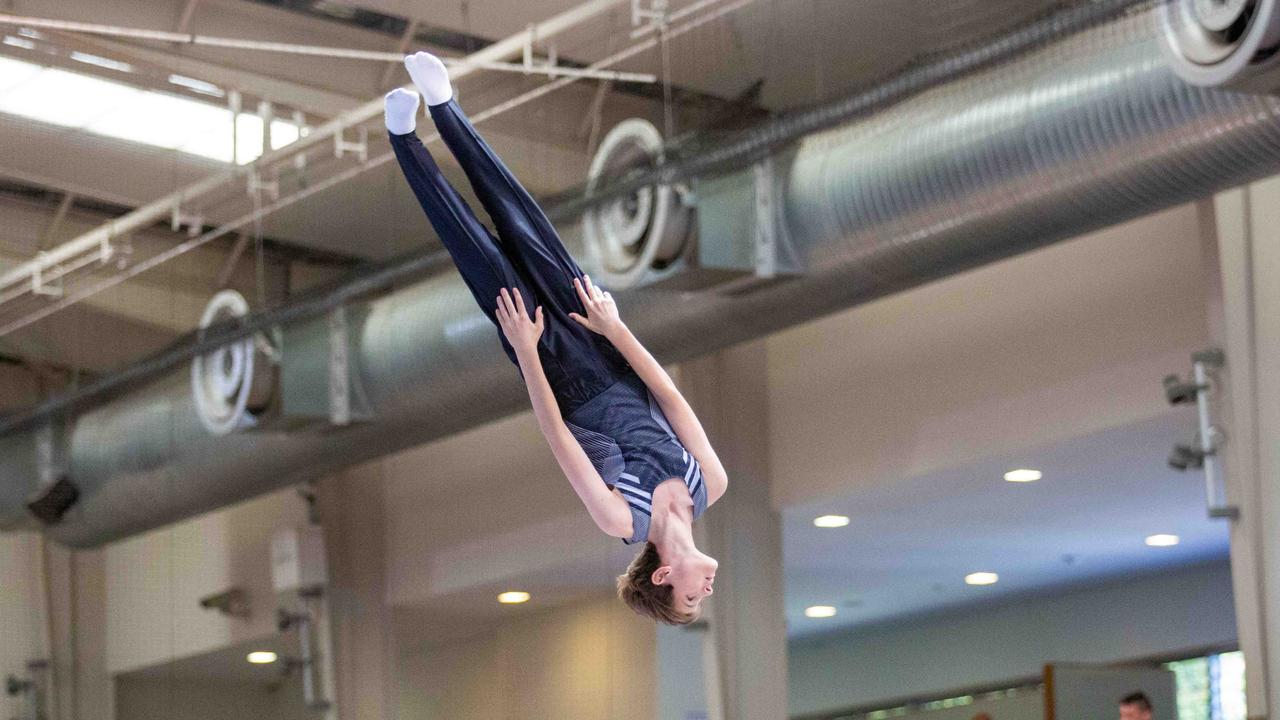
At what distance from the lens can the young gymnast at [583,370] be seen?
393 cm

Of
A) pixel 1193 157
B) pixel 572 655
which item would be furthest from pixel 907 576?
pixel 1193 157

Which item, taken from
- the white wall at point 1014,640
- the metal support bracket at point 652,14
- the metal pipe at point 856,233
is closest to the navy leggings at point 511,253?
the metal pipe at point 856,233

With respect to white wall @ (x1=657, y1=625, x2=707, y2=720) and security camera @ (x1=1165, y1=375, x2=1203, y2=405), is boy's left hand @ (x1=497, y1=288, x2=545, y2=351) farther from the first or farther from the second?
white wall @ (x1=657, y1=625, x2=707, y2=720)

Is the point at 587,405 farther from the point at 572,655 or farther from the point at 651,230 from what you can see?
the point at 572,655

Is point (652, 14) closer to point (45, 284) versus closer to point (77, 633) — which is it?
point (45, 284)

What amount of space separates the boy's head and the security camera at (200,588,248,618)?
3746 millimetres

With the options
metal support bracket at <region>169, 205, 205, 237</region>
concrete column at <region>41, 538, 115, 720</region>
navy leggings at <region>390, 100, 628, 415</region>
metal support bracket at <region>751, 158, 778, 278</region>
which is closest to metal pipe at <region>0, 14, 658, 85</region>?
metal support bracket at <region>751, 158, 778, 278</region>

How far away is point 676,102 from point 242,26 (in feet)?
6.50

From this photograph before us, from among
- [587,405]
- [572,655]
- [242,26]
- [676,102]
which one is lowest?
[572,655]

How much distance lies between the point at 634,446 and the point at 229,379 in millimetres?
3889

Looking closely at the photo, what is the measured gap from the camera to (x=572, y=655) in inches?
270

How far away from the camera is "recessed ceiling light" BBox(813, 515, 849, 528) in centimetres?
934

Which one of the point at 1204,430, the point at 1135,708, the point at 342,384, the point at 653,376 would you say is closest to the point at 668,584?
the point at 653,376

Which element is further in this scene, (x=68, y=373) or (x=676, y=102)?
(x=68, y=373)
